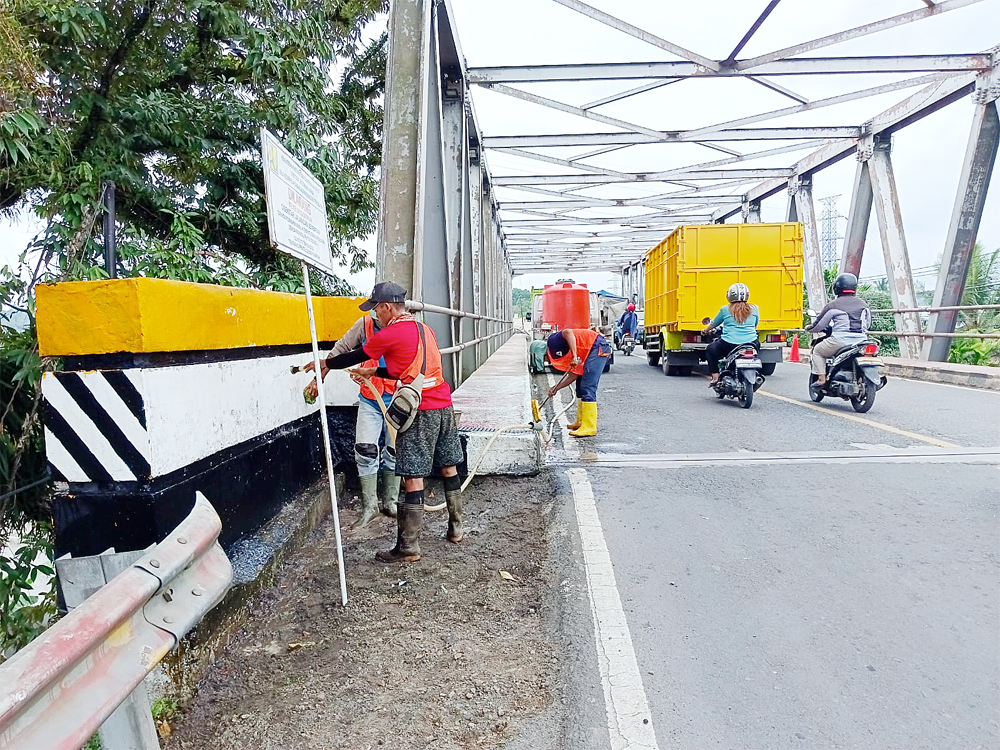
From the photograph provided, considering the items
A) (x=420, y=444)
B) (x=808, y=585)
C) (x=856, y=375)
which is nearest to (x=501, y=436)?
(x=420, y=444)

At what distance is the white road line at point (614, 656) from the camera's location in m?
2.03

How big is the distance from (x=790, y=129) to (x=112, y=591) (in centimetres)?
1564

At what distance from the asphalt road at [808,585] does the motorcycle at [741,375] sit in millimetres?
1905

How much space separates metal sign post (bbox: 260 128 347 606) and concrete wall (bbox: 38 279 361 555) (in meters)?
0.34

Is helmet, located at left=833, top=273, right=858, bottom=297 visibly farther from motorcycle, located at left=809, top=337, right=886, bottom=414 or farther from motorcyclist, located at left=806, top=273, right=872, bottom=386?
motorcycle, located at left=809, top=337, right=886, bottom=414

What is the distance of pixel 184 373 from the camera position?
253 cm

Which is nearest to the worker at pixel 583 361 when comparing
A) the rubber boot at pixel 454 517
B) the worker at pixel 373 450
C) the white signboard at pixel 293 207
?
the worker at pixel 373 450

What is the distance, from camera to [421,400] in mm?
3568

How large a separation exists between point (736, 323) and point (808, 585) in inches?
235

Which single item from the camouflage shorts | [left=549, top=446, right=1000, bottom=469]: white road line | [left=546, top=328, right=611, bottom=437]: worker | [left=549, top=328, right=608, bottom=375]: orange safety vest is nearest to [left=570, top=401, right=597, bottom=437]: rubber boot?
[left=546, top=328, right=611, bottom=437]: worker

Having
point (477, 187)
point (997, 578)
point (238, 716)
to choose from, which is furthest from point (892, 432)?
point (477, 187)

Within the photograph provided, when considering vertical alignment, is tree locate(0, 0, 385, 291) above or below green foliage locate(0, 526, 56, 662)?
above

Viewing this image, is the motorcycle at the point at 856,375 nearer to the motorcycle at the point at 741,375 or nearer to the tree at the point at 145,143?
the motorcycle at the point at 741,375

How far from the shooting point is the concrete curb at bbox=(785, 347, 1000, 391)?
9.44 metres
